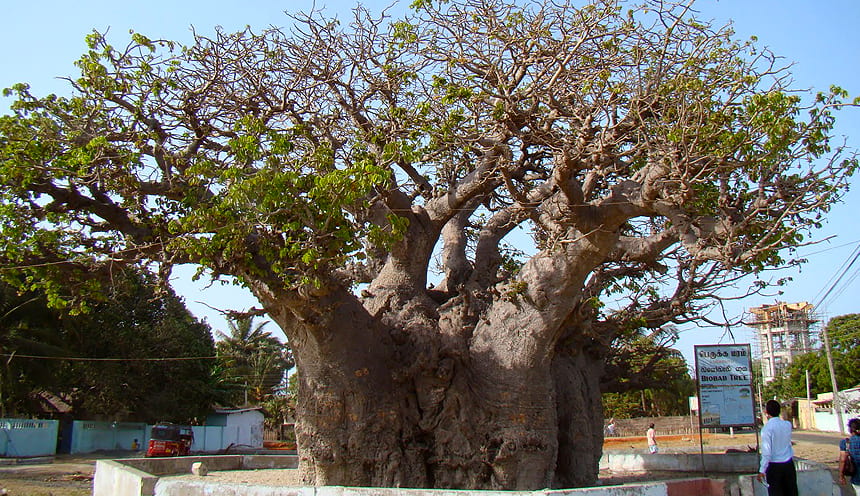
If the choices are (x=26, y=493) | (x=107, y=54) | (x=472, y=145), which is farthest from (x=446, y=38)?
(x=26, y=493)

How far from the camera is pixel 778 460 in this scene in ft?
20.7

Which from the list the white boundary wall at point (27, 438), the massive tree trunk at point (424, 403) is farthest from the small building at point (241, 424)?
the massive tree trunk at point (424, 403)

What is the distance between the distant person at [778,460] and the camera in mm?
6281

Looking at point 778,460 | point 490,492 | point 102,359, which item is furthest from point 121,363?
point 778,460

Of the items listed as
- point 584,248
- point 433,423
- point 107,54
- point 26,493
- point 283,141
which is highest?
point 107,54

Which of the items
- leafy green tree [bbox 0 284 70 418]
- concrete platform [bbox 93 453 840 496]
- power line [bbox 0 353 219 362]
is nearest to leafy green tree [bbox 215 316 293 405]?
power line [bbox 0 353 219 362]

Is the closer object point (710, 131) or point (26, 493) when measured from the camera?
point (710, 131)

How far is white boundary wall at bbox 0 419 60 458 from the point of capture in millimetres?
22391

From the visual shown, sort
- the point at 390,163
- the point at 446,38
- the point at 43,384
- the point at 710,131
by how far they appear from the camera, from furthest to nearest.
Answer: the point at 43,384 → the point at 446,38 → the point at 390,163 → the point at 710,131

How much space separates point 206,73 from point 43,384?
19.5m

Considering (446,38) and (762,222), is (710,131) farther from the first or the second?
(446,38)

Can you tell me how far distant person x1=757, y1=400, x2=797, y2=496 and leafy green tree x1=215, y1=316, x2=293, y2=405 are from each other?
32254 millimetres

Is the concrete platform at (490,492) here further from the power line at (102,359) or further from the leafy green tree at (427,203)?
the power line at (102,359)

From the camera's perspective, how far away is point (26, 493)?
1116 cm
